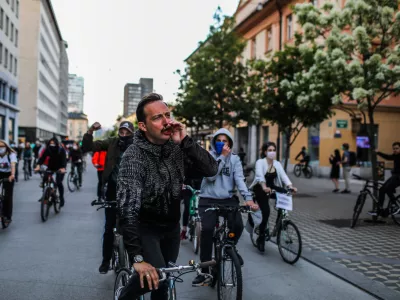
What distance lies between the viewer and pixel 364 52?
1091 cm

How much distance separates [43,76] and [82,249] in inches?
2843

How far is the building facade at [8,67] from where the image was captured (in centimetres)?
3941

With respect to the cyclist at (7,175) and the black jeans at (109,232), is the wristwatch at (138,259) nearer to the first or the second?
the black jeans at (109,232)

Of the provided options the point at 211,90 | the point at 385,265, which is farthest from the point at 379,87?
the point at 211,90

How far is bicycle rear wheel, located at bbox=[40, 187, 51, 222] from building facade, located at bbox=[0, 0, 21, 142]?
103 feet

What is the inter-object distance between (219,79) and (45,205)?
14.9 m

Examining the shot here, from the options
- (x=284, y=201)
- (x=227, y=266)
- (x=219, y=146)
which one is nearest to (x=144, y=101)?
(x=227, y=266)

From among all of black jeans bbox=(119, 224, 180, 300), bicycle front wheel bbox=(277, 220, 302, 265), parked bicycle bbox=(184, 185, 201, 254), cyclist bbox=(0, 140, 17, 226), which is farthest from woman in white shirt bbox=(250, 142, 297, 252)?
cyclist bbox=(0, 140, 17, 226)

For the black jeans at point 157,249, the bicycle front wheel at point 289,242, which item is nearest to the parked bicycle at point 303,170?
the bicycle front wheel at point 289,242

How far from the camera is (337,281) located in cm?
559

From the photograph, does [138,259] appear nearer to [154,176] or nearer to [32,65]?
[154,176]

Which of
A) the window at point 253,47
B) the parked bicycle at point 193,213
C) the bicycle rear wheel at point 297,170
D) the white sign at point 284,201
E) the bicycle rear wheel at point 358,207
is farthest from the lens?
the window at point 253,47

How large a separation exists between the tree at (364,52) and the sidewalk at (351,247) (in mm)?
1740

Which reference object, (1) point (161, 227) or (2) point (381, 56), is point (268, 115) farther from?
(1) point (161, 227)
